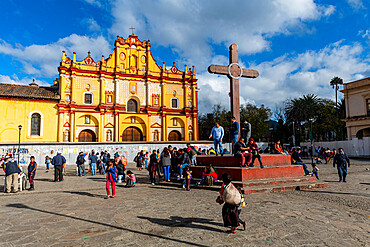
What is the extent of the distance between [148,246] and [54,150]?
70.3 feet

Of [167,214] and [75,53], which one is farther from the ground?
[75,53]

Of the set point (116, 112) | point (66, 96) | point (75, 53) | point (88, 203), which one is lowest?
point (88, 203)

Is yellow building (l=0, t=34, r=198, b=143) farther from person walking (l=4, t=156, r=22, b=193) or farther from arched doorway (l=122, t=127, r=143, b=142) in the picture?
person walking (l=4, t=156, r=22, b=193)

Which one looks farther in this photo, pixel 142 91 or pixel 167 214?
pixel 142 91

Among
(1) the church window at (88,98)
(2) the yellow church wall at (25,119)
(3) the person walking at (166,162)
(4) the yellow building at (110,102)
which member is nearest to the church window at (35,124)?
(4) the yellow building at (110,102)

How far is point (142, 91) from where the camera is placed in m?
32.7

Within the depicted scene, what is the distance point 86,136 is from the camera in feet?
97.0

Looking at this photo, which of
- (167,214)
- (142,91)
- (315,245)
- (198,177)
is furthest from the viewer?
(142,91)

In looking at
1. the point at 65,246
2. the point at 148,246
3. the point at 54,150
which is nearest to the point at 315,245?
the point at 148,246

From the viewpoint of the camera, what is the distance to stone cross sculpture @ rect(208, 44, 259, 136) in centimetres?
1105

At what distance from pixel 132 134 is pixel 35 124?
37.9 ft

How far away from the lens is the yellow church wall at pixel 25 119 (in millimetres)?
26516

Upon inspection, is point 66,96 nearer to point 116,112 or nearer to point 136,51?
point 116,112

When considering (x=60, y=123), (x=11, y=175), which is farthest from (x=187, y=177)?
(x=60, y=123)
